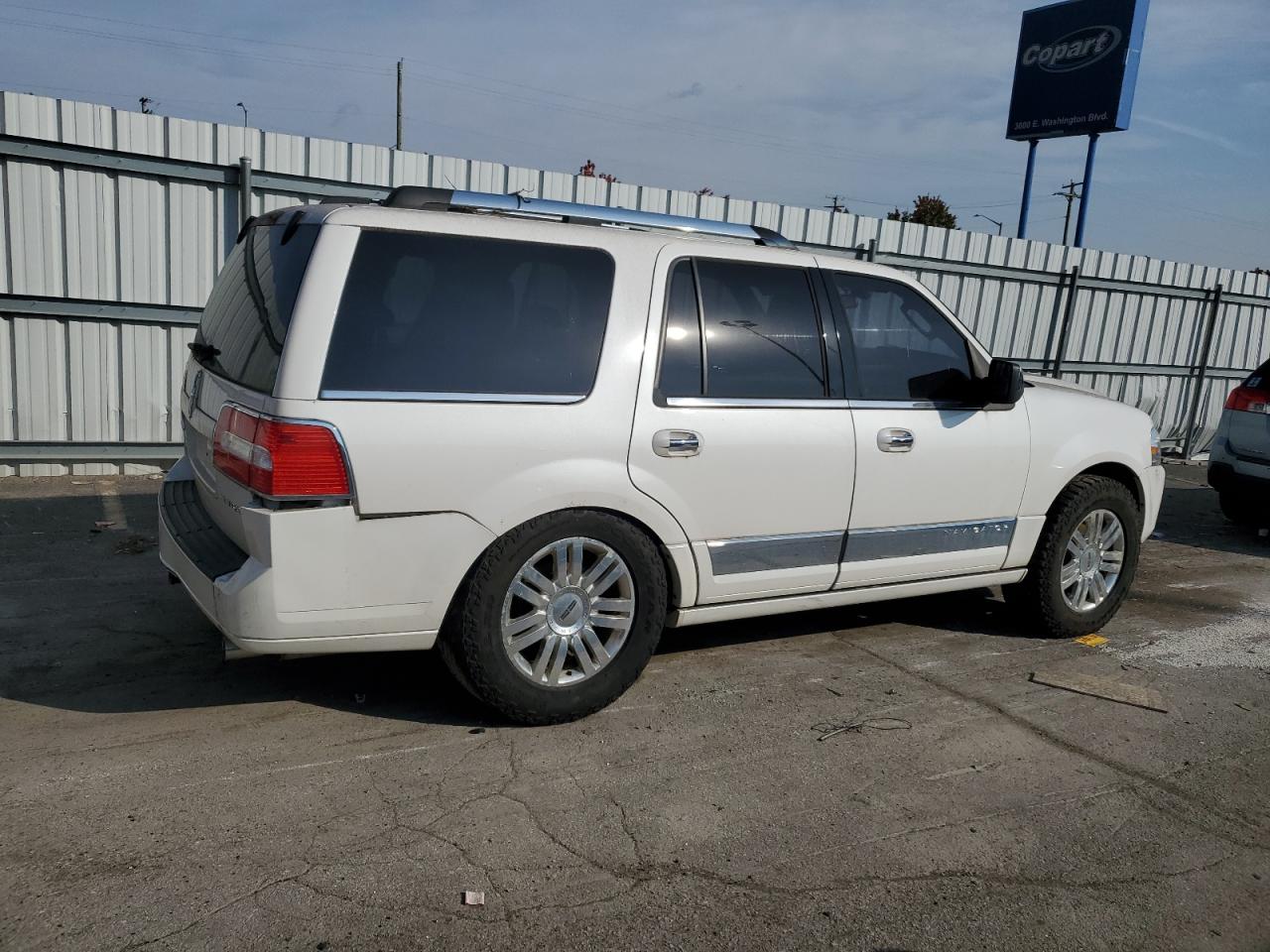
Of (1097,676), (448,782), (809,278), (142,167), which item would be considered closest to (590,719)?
(448,782)

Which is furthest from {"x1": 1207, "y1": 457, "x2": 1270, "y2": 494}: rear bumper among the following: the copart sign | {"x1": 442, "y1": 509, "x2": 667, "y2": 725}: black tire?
the copart sign

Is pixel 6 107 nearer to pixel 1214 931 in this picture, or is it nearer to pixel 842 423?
pixel 842 423

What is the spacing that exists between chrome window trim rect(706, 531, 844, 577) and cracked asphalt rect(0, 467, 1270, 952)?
0.57 metres

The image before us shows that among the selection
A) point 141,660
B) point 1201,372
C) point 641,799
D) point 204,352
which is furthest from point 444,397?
point 1201,372

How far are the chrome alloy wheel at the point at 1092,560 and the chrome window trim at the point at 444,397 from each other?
9.97 feet

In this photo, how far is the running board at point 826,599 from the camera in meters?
4.43

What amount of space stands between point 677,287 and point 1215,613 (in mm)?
4336

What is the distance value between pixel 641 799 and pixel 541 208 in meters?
2.28

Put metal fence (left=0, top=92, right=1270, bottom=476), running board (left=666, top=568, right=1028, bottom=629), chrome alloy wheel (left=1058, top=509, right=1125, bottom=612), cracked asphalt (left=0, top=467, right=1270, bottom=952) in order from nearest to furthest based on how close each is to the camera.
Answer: cracked asphalt (left=0, top=467, right=1270, bottom=952) < running board (left=666, top=568, right=1028, bottom=629) < chrome alloy wheel (left=1058, top=509, right=1125, bottom=612) < metal fence (left=0, top=92, right=1270, bottom=476)

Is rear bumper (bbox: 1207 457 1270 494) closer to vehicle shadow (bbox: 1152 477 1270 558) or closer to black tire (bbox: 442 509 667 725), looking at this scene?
vehicle shadow (bbox: 1152 477 1270 558)

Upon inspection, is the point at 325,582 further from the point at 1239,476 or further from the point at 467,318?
the point at 1239,476

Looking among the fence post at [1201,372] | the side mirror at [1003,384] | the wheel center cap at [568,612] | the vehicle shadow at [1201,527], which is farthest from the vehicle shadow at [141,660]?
the fence post at [1201,372]

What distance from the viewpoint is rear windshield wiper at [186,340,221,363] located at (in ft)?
13.5

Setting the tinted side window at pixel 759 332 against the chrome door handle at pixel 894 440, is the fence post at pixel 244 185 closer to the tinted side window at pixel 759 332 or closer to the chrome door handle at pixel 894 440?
the tinted side window at pixel 759 332
